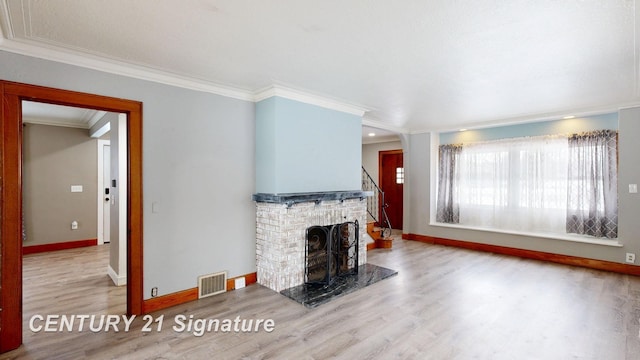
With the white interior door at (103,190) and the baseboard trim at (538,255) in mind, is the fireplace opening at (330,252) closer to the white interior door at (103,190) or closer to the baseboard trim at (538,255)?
the baseboard trim at (538,255)

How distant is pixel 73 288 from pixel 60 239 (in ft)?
9.35

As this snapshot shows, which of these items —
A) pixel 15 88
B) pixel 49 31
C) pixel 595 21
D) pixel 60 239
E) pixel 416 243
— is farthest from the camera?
pixel 416 243

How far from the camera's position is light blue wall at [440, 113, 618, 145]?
470 centimetres

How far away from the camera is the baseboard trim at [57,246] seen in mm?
5535

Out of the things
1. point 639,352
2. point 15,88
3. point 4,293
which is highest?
point 15,88

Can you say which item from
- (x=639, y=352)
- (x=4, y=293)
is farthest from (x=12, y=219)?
(x=639, y=352)

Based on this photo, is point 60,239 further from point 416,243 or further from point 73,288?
point 416,243

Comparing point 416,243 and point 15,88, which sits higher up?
point 15,88

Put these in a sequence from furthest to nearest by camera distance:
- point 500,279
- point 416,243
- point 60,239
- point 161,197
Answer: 1. point 416,243
2. point 60,239
3. point 500,279
4. point 161,197

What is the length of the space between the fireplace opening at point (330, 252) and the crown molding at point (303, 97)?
5.52 feet

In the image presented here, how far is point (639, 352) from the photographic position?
2.41 metres

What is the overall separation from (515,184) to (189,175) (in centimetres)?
559

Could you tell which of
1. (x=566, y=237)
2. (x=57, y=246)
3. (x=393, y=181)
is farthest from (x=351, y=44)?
(x=57, y=246)

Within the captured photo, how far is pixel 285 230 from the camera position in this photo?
3613 millimetres
